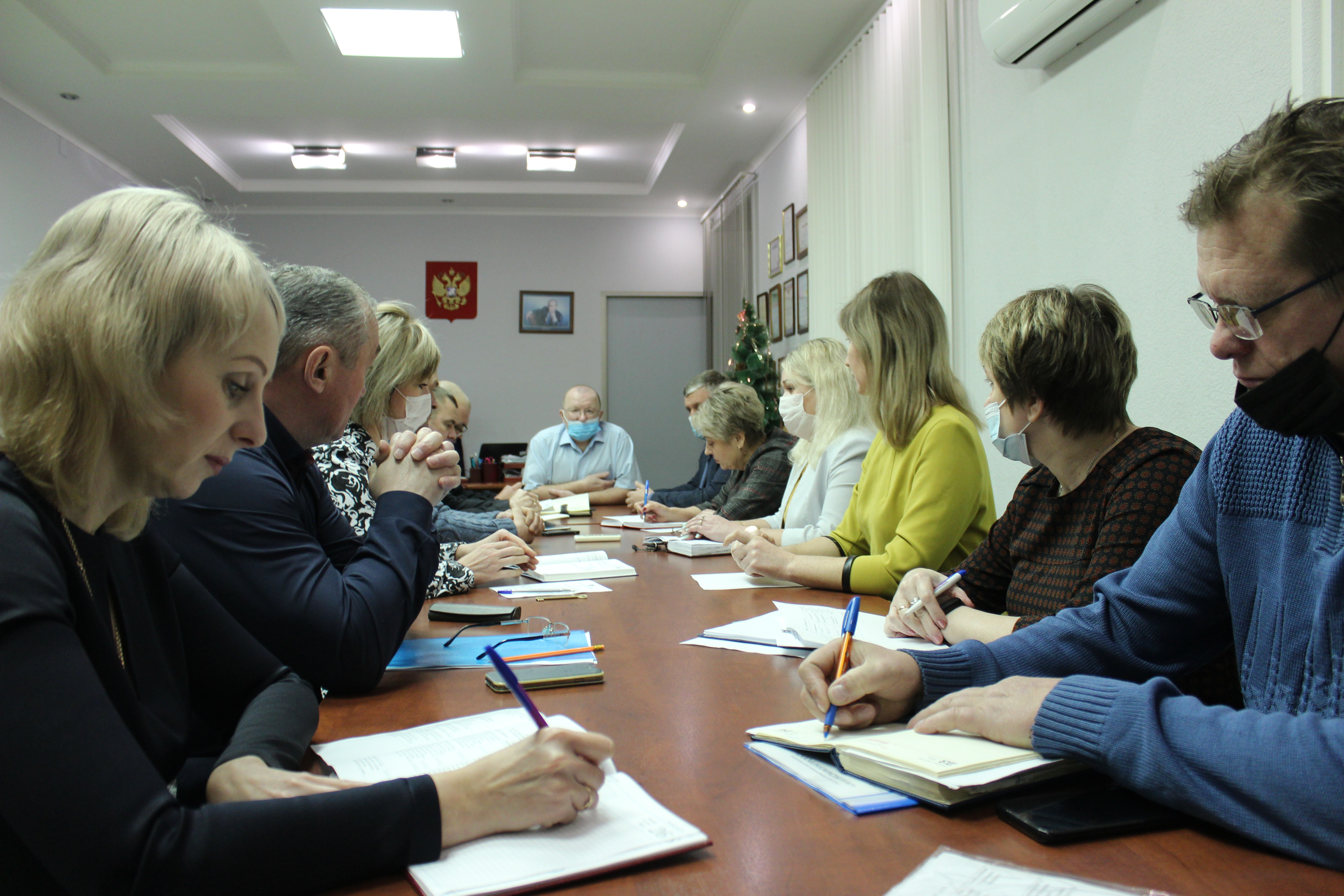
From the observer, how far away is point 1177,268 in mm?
2502

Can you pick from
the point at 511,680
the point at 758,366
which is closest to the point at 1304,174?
the point at 511,680

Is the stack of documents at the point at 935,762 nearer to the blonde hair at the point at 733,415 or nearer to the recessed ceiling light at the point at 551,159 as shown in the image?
the blonde hair at the point at 733,415

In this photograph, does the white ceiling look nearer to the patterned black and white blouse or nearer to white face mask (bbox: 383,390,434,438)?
white face mask (bbox: 383,390,434,438)

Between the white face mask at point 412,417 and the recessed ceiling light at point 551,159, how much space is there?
15.9ft

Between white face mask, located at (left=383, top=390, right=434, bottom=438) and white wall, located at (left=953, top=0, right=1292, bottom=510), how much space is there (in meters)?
2.14

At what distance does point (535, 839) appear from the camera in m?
0.77

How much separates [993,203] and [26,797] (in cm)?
364

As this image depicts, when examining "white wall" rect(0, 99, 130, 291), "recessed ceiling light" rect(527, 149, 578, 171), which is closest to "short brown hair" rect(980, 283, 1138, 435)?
"white wall" rect(0, 99, 130, 291)

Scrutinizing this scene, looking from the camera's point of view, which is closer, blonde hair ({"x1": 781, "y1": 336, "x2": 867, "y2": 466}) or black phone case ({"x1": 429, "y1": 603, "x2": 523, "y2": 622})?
black phone case ({"x1": 429, "y1": 603, "x2": 523, "y2": 622})

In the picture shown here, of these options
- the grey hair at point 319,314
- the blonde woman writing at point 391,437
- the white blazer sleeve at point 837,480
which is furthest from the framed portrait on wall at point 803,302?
the grey hair at point 319,314

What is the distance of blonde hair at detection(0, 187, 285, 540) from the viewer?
745 millimetres

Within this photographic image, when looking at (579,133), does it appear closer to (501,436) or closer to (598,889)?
(501,436)

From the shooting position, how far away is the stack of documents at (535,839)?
2.32ft

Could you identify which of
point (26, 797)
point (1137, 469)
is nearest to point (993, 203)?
point (1137, 469)
